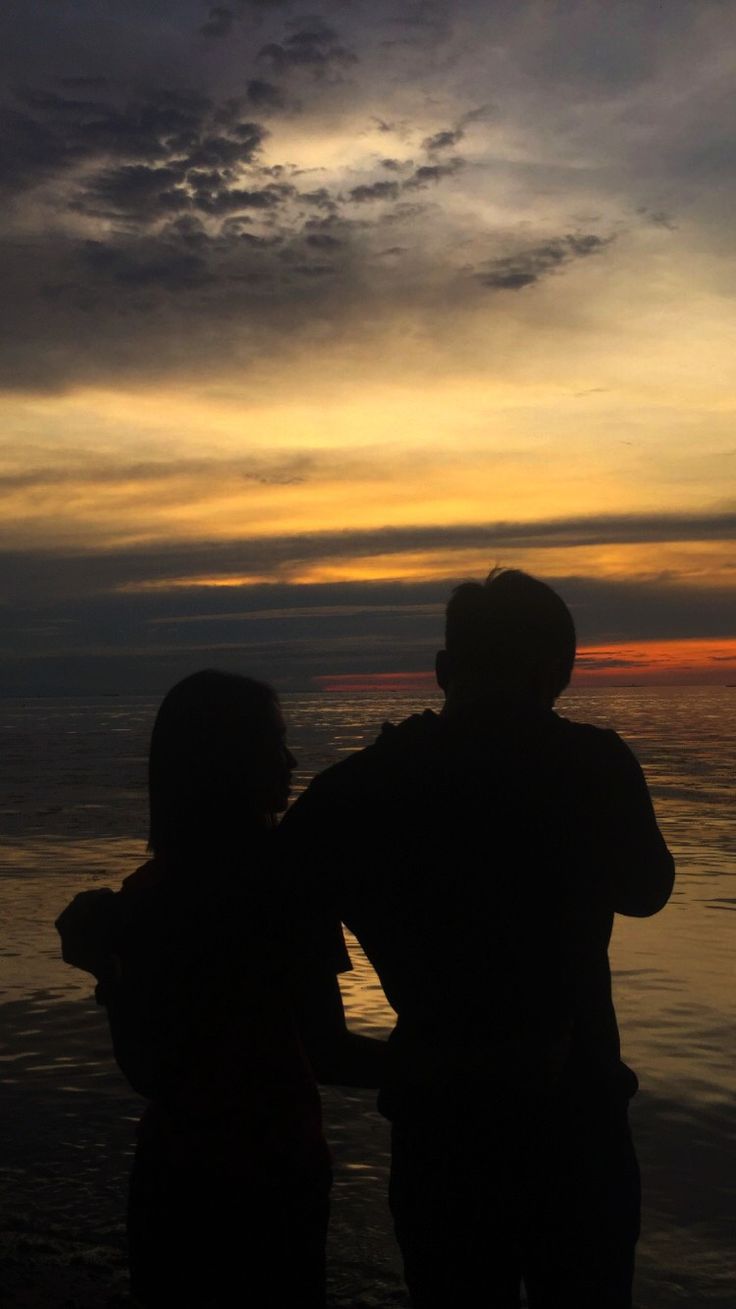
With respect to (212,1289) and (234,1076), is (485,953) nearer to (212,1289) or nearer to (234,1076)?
(234,1076)

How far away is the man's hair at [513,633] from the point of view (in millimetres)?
2559

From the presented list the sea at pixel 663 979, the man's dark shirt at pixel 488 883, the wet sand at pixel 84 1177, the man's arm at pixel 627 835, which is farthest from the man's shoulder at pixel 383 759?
the sea at pixel 663 979

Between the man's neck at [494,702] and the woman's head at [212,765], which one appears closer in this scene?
the woman's head at [212,765]

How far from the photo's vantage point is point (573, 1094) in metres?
2.38

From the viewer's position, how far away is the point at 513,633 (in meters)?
2.56

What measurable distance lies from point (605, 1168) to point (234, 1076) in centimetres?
76

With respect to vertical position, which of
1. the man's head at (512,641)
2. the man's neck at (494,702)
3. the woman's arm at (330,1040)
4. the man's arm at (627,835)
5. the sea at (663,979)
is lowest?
the sea at (663,979)

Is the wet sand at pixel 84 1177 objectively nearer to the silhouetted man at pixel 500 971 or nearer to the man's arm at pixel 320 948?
the silhouetted man at pixel 500 971

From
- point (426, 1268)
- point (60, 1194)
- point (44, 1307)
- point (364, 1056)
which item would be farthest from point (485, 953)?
point (60, 1194)

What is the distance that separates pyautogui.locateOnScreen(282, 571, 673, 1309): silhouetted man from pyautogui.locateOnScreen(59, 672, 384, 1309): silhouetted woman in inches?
5.9

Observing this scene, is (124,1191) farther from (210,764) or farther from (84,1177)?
(210,764)

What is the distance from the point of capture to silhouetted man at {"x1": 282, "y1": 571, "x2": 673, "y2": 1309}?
2.37 meters

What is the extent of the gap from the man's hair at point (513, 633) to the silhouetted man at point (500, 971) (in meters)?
0.11

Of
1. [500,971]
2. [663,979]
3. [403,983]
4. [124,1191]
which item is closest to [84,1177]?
[124,1191]
